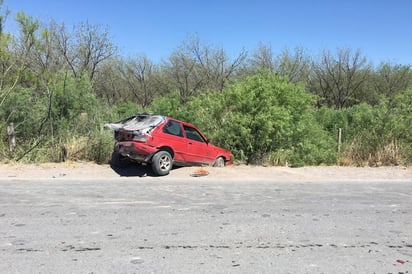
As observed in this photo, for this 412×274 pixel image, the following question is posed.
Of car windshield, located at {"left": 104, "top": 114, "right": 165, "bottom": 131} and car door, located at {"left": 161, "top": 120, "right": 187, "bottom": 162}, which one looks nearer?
car windshield, located at {"left": 104, "top": 114, "right": 165, "bottom": 131}

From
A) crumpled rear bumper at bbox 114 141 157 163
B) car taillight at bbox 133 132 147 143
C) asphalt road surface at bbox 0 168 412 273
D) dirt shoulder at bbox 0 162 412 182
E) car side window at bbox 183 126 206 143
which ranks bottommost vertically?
asphalt road surface at bbox 0 168 412 273

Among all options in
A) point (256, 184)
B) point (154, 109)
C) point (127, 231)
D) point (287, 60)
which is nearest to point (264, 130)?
point (256, 184)

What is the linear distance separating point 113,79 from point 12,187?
4219 centimetres

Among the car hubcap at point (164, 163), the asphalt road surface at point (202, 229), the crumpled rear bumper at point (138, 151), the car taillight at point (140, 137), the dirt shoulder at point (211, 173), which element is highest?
the car taillight at point (140, 137)

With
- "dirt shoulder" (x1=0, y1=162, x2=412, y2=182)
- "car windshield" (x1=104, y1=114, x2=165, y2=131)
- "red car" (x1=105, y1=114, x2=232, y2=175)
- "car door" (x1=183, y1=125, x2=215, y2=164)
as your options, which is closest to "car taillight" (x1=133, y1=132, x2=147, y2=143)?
"red car" (x1=105, y1=114, x2=232, y2=175)

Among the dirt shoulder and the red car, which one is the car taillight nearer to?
the red car

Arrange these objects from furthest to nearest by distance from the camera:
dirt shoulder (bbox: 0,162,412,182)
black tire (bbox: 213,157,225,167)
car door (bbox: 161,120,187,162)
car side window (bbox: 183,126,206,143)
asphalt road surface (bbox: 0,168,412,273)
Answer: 1. black tire (bbox: 213,157,225,167)
2. car side window (bbox: 183,126,206,143)
3. car door (bbox: 161,120,187,162)
4. dirt shoulder (bbox: 0,162,412,182)
5. asphalt road surface (bbox: 0,168,412,273)

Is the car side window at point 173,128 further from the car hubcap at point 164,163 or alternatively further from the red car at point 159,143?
the car hubcap at point 164,163

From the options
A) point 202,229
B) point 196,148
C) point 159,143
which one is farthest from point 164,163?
point 202,229

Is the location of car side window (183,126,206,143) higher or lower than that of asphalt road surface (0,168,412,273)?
higher

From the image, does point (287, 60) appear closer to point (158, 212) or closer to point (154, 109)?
point (154, 109)

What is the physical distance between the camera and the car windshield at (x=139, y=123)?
11422 millimetres

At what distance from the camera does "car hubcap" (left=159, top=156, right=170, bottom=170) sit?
37.1ft

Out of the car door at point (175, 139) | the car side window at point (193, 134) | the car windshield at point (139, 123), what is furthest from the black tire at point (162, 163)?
the car side window at point (193, 134)
